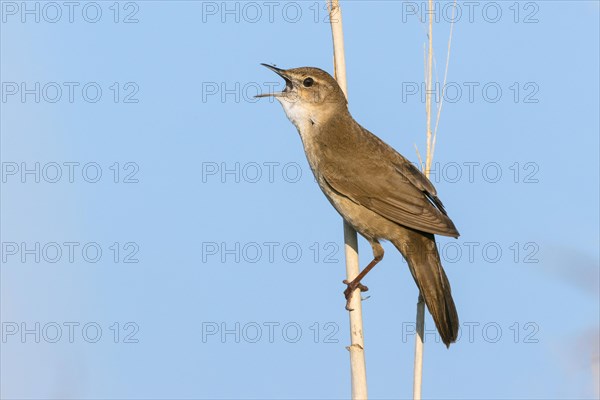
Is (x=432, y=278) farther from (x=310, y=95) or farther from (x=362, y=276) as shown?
(x=310, y=95)

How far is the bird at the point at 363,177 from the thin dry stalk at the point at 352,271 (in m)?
0.16

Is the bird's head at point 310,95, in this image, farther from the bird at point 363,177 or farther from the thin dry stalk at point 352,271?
the thin dry stalk at point 352,271

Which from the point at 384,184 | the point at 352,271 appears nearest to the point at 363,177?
the point at 384,184

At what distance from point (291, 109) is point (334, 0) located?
94cm

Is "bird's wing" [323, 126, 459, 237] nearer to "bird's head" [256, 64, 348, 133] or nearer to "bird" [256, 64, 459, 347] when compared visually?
"bird" [256, 64, 459, 347]

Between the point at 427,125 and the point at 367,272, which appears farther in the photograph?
the point at 367,272

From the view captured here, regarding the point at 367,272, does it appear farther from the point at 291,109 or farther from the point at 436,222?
the point at 291,109

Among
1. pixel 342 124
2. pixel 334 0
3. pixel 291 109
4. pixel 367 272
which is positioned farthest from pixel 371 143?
pixel 334 0

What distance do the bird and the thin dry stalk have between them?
16 cm

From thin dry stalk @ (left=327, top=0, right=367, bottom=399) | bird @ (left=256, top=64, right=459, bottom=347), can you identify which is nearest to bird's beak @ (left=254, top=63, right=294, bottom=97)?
bird @ (left=256, top=64, right=459, bottom=347)

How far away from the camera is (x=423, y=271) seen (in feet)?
11.6

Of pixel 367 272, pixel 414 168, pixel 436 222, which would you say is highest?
pixel 414 168

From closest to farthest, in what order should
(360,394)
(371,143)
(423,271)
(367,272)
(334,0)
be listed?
(360,394)
(334,0)
(423,271)
(367,272)
(371,143)

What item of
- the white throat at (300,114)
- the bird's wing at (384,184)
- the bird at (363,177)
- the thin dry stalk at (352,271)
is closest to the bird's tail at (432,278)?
the bird at (363,177)
